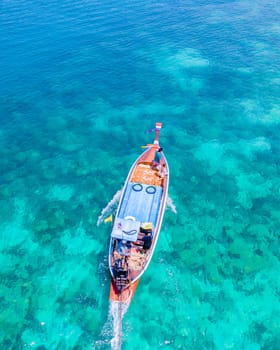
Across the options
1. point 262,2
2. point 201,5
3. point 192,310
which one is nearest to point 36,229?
point 192,310

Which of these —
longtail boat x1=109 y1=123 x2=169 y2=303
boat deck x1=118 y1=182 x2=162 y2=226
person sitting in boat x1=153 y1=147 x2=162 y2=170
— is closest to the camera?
longtail boat x1=109 y1=123 x2=169 y2=303

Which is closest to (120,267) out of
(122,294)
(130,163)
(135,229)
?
(122,294)

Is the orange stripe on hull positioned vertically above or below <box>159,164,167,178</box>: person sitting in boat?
below

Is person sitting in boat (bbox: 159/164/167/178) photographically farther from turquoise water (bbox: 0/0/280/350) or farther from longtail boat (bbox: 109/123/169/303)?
turquoise water (bbox: 0/0/280/350)

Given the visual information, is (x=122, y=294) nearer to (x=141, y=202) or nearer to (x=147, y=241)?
(x=147, y=241)

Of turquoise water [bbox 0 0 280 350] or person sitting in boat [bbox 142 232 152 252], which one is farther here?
person sitting in boat [bbox 142 232 152 252]

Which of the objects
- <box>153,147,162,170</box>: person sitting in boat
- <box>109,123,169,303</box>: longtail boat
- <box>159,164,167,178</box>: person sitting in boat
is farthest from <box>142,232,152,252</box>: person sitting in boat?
<box>153,147,162,170</box>: person sitting in boat

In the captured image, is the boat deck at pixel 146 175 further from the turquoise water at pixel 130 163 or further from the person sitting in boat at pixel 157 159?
the turquoise water at pixel 130 163

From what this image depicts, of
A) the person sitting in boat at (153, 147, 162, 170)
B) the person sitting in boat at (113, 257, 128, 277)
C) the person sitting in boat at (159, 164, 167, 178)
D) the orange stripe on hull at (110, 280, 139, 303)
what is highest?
the person sitting in boat at (153, 147, 162, 170)

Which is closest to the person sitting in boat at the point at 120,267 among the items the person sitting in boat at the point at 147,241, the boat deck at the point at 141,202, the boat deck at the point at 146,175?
the person sitting in boat at the point at 147,241
